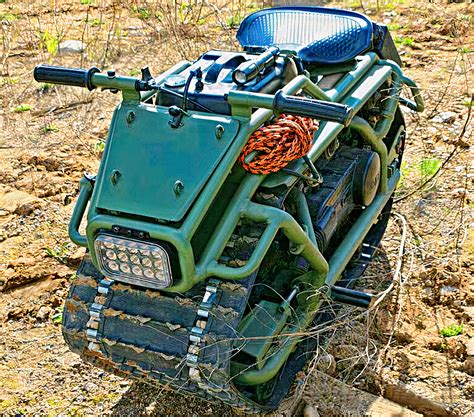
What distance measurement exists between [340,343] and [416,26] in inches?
248

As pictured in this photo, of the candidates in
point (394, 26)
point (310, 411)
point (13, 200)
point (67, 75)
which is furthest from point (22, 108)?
point (310, 411)

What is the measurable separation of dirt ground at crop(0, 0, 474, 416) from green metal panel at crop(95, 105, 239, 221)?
113 cm

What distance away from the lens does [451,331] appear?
4.99 meters

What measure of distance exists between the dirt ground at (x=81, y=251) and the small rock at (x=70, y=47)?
6cm

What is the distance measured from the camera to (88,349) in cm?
397

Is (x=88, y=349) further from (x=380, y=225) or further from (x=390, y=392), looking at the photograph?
(x=380, y=225)

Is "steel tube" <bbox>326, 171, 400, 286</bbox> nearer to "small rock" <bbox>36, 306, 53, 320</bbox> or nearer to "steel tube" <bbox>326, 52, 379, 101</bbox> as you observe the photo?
"steel tube" <bbox>326, 52, 379, 101</bbox>

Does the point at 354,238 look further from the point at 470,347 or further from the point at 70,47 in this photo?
the point at 70,47

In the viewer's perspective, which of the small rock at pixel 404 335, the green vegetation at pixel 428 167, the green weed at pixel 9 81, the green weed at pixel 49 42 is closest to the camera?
the small rock at pixel 404 335

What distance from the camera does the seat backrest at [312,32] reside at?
5352mm

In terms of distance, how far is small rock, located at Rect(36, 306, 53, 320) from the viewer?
5332 millimetres

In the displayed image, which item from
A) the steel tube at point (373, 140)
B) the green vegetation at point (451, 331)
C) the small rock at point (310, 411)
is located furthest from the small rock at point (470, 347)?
the steel tube at point (373, 140)

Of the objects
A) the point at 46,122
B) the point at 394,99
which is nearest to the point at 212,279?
the point at 394,99

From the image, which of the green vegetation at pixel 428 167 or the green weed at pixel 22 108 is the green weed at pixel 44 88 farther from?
the green vegetation at pixel 428 167
